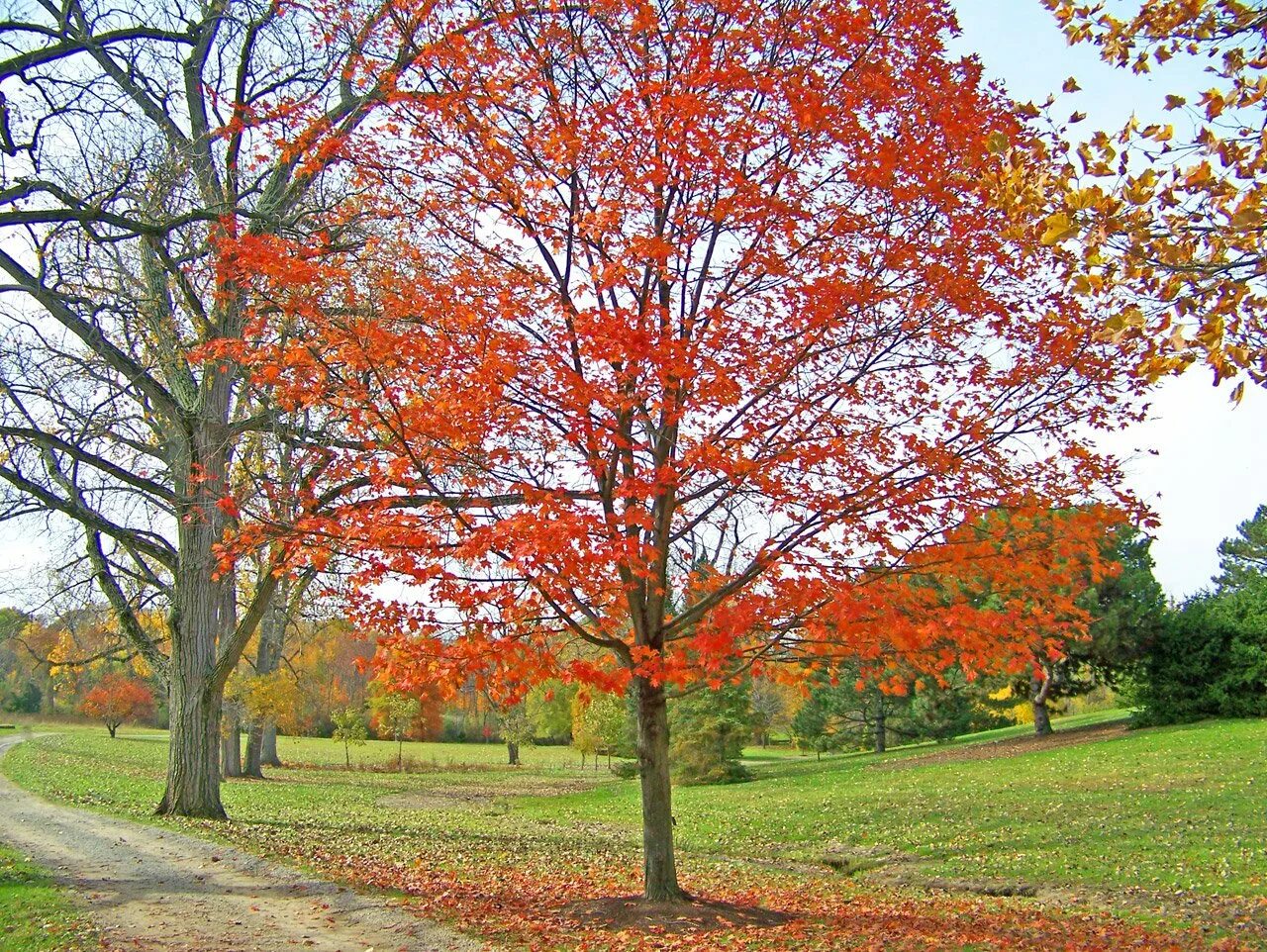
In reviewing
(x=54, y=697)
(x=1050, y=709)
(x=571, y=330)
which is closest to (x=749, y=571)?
(x=571, y=330)

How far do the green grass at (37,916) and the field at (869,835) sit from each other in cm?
265

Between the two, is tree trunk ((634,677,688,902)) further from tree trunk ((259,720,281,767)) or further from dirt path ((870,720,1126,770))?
tree trunk ((259,720,281,767))

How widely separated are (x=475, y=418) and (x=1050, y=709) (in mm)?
31992

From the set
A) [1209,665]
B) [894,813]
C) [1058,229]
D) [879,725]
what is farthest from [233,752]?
[1058,229]

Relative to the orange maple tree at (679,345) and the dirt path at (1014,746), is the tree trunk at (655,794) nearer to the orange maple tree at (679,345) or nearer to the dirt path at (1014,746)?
the orange maple tree at (679,345)

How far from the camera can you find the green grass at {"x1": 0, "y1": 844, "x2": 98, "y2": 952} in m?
6.47

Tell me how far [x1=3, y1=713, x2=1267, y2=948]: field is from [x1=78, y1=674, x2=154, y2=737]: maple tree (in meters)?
23.4

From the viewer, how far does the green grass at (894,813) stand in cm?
1145

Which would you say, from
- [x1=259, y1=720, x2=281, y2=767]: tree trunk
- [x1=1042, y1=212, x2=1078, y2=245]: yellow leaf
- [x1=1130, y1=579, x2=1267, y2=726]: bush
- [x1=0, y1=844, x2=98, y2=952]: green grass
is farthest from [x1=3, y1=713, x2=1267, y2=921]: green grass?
[x1=1042, y1=212, x2=1078, y2=245]: yellow leaf

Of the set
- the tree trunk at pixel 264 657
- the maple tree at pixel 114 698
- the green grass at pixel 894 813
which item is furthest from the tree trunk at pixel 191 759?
the maple tree at pixel 114 698

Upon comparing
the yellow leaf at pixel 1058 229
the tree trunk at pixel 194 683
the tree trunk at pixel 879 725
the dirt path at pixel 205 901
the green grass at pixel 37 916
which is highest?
the yellow leaf at pixel 1058 229

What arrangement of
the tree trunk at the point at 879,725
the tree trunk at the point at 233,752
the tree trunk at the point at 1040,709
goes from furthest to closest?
the tree trunk at the point at 879,725, the tree trunk at the point at 233,752, the tree trunk at the point at 1040,709

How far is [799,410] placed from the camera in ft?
23.9

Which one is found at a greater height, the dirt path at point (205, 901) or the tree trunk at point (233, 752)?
the dirt path at point (205, 901)
